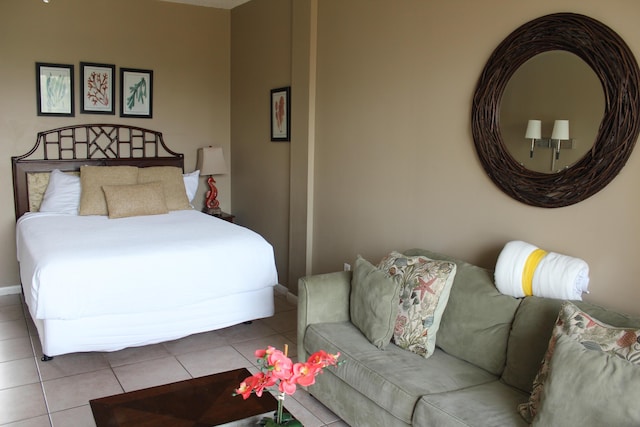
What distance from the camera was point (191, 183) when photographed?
5.30 m

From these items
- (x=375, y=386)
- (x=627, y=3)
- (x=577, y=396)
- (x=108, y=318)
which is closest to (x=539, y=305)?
(x=577, y=396)

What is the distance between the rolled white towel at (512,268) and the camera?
8.20 feet

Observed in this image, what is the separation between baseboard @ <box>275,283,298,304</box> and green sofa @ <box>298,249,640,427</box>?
1701 millimetres

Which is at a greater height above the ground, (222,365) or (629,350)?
(629,350)

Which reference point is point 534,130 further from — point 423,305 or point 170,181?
point 170,181

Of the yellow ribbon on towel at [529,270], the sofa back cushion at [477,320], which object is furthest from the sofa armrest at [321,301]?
the yellow ribbon on towel at [529,270]

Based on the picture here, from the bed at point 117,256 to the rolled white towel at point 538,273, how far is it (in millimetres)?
1834

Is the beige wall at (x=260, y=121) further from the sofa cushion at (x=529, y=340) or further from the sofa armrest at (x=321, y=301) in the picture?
the sofa cushion at (x=529, y=340)

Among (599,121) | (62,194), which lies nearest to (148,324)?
(62,194)

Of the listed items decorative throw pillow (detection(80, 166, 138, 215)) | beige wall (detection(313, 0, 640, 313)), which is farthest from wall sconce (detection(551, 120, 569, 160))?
decorative throw pillow (detection(80, 166, 138, 215))

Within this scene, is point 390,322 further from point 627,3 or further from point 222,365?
point 627,3

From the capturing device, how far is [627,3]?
2.26 metres

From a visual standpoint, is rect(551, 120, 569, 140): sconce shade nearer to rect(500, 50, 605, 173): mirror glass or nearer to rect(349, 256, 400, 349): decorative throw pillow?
rect(500, 50, 605, 173): mirror glass

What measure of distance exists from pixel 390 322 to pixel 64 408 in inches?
71.7
